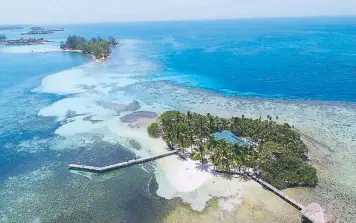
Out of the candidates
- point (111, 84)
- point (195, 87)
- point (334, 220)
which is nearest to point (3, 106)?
point (111, 84)

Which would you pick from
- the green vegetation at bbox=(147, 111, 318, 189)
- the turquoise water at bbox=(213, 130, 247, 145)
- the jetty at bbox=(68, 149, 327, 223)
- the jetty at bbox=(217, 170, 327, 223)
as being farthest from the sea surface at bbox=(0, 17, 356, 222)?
the turquoise water at bbox=(213, 130, 247, 145)

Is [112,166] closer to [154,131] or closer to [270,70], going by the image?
[154,131]

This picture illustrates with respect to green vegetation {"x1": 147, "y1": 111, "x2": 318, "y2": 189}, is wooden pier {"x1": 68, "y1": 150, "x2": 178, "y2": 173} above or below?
below

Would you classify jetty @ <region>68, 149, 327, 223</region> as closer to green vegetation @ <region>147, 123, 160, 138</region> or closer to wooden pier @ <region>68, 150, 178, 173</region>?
wooden pier @ <region>68, 150, 178, 173</region>

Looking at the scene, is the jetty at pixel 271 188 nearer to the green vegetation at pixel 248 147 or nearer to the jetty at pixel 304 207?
the jetty at pixel 304 207

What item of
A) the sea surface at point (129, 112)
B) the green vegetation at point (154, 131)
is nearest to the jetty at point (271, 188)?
the sea surface at point (129, 112)

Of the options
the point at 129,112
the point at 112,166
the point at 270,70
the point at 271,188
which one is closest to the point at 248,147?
the point at 271,188

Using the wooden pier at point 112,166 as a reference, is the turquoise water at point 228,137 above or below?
above

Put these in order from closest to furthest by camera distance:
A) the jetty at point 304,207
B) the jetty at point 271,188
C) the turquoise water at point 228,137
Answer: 1. the jetty at point 304,207
2. the jetty at point 271,188
3. the turquoise water at point 228,137
